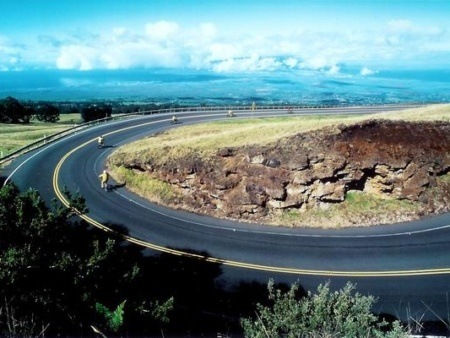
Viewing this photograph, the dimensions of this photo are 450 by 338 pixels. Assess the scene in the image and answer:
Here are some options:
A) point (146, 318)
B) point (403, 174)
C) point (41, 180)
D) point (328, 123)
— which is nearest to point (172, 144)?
point (41, 180)

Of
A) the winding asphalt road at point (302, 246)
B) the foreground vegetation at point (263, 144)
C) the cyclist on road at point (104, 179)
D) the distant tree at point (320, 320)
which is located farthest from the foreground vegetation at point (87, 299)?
the cyclist on road at point (104, 179)

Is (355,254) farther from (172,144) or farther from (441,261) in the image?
(172,144)

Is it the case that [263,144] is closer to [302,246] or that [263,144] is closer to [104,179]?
[302,246]

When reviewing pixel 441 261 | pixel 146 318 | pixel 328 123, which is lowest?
pixel 441 261

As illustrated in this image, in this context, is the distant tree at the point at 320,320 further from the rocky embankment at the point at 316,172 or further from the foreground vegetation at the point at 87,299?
the rocky embankment at the point at 316,172

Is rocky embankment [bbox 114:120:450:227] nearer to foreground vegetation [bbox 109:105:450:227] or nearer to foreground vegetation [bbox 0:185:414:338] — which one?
foreground vegetation [bbox 109:105:450:227]

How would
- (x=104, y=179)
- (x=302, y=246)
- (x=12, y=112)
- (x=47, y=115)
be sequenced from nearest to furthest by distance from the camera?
(x=302, y=246) → (x=104, y=179) → (x=12, y=112) → (x=47, y=115)

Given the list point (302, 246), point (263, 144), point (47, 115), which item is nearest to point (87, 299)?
→ point (302, 246)
